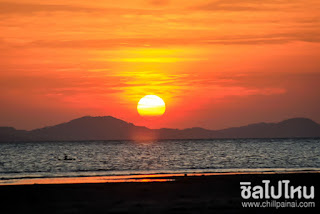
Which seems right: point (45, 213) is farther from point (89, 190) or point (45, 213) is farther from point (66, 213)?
point (89, 190)

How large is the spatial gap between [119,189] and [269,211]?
1269cm

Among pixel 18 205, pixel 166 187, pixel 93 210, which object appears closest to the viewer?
pixel 93 210

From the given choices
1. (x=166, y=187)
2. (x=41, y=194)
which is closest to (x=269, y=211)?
(x=166, y=187)

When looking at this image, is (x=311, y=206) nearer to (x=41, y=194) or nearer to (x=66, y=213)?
(x=66, y=213)

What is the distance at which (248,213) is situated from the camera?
23047 mm

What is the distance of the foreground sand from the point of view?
24.8 m

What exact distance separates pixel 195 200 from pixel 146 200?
8.33 feet

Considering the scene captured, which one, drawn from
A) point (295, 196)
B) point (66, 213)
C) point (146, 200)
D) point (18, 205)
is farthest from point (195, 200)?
point (18, 205)

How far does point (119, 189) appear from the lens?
3375 centimetres

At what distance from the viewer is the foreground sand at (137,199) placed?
24.8 m

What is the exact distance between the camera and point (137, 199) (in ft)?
93.4

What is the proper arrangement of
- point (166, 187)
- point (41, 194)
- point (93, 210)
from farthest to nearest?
point (166, 187) → point (41, 194) → point (93, 210)

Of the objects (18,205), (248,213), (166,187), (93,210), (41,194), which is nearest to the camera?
(248,213)

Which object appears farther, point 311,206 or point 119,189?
point 119,189
